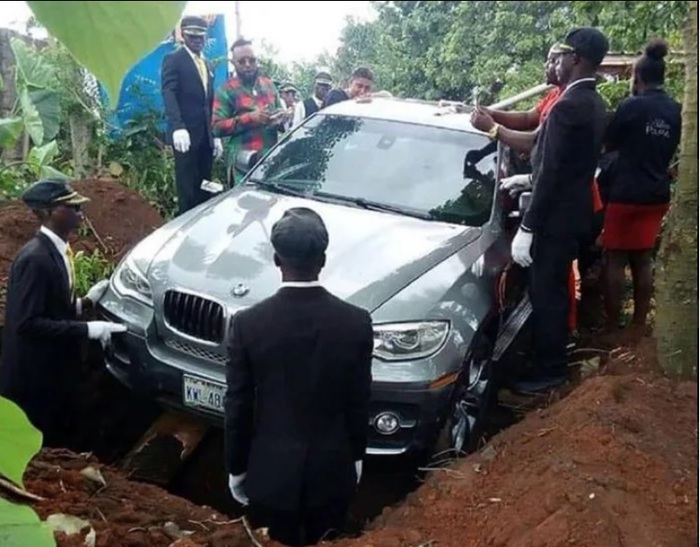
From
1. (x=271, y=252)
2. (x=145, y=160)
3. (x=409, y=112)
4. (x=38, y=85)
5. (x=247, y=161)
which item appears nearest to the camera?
(x=271, y=252)

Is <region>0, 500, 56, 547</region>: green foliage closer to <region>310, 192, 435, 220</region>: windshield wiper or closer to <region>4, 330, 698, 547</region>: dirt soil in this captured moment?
<region>4, 330, 698, 547</region>: dirt soil

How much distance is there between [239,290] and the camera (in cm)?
467

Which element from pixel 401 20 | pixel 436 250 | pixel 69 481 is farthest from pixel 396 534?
pixel 401 20

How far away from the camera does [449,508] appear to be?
4.03 meters

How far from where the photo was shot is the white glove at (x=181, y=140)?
7.33m

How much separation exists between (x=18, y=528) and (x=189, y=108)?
6494mm

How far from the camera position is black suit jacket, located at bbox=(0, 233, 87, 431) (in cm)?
445

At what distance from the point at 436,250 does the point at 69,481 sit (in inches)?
86.2

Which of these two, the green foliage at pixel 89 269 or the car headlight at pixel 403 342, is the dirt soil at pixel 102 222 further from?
the car headlight at pixel 403 342

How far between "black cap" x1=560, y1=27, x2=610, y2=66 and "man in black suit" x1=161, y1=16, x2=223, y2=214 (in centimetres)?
330

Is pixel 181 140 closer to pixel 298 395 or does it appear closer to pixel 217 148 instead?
pixel 217 148

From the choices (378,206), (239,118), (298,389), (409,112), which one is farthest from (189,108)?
(298,389)

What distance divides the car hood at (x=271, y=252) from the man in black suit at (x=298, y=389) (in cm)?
105

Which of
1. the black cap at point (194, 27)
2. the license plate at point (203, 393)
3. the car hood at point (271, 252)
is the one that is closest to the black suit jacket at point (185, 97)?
the black cap at point (194, 27)
